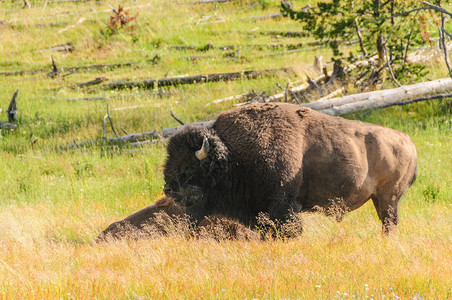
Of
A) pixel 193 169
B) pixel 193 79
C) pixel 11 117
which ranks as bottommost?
pixel 11 117

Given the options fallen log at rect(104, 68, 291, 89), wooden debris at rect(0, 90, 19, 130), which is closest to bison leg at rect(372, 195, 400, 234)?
wooden debris at rect(0, 90, 19, 130)

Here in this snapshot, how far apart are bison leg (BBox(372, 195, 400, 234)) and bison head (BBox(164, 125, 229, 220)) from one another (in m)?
1.96

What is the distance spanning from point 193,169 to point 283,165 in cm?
109

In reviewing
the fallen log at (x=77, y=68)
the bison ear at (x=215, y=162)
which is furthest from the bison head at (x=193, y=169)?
the fallen log at (x=77, y=68)

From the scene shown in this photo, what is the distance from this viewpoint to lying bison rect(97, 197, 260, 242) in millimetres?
6312

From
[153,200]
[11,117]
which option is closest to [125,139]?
[153,200]

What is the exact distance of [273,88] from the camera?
1598 centimetres

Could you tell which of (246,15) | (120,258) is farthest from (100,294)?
(246,15)

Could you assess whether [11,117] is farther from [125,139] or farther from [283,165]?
[283,165]

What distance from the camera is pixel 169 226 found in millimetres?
6445

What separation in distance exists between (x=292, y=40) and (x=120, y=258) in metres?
20.2

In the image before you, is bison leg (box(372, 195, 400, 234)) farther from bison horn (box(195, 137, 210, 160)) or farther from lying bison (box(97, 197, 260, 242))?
bison horn (box(195, 137, 210, 160))

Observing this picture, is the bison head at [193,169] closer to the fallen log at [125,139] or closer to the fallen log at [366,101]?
the fallen log at [125,139]

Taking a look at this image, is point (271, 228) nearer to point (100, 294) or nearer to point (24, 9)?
point (100, 294)
